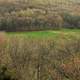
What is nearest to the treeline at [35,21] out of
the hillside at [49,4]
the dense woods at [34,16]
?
the dense woods at [34,16]

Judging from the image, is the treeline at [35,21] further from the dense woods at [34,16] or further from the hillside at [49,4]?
the hillside at [49,4]

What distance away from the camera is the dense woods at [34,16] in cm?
6625

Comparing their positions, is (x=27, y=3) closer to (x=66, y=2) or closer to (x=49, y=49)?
(x=66, y=2)

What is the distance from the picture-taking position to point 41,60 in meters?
44.9

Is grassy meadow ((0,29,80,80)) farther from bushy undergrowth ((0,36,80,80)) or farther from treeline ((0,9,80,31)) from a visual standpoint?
treeline ((0,9,80,31))

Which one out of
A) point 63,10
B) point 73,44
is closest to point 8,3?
point 63,10

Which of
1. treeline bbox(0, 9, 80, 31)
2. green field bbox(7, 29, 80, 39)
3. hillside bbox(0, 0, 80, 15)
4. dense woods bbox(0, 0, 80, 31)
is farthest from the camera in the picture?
hillside bbox(0, 0, 80, 15)

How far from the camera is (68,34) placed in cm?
6462

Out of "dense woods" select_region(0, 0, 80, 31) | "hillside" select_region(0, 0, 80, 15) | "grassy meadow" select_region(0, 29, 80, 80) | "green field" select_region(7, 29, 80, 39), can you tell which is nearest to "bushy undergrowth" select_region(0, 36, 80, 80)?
"grassy meadow" select_region(0, 29, 80, 80)

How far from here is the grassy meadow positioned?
40947 mm

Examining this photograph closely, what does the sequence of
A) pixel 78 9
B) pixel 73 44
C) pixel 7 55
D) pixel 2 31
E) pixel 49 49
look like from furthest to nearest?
pixel 78 9 → pixel 2 31 → pixel 73 44 → pixel 49 49 → pixel 7 55

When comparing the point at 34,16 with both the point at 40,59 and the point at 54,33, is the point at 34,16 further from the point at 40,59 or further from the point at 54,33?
the point at 40,59

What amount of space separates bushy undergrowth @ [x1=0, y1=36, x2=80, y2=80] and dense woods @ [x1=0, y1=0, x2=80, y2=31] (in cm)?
1521

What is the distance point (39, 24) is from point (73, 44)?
16.5 meters
